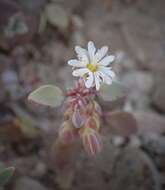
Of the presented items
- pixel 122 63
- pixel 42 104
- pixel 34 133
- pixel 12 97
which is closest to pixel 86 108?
pixel 42 104

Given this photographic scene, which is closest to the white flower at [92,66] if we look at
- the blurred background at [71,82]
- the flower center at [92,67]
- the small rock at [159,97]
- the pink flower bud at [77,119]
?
the flower center at [92,67]

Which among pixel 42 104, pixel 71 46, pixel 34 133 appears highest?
pixel 71 46

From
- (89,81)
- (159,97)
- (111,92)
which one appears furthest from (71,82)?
(89,81)

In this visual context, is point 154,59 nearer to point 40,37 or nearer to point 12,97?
point 40,37

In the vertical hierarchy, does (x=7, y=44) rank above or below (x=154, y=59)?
above

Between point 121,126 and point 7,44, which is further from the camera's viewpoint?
point 7,44
